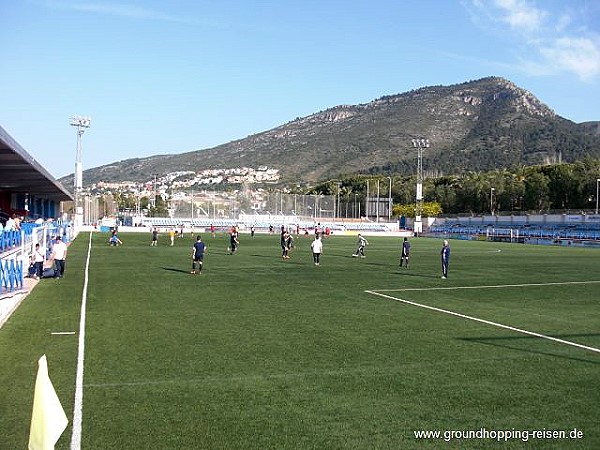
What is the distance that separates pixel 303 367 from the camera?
9367mm

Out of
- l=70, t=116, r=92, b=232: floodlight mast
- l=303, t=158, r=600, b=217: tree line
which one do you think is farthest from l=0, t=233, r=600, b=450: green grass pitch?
l=303, t=158, r=600, b=217: tree line

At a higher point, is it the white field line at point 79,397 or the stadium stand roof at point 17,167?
the stadium stand roof at point 17,167

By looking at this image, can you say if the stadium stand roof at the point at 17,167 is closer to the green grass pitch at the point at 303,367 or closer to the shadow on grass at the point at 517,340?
the green grass pitch at the point at 303,367

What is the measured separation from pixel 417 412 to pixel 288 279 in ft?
54.8

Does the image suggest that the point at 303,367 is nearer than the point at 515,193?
Yes

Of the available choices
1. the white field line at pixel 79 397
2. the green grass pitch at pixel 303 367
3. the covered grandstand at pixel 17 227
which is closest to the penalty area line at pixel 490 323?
the green grass pitch at pixel 303 367

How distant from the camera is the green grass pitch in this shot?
6.62 meters

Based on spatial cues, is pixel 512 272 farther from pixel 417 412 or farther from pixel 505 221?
pixel 505 221

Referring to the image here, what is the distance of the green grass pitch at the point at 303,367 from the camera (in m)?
6.62

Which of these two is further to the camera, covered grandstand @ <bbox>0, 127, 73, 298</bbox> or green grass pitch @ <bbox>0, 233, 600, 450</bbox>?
covered grandstand @ <bbox>0, 127, 73, 298</bbox>

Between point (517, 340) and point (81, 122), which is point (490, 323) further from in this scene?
point (81, 122)

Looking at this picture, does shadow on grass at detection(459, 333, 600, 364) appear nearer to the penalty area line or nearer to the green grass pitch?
the green grass pitch

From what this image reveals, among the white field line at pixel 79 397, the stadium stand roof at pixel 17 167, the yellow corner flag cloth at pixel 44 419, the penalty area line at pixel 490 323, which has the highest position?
the stadium stand roof at pixel 17 167

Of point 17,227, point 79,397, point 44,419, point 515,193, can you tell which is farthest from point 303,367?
point 515,193
